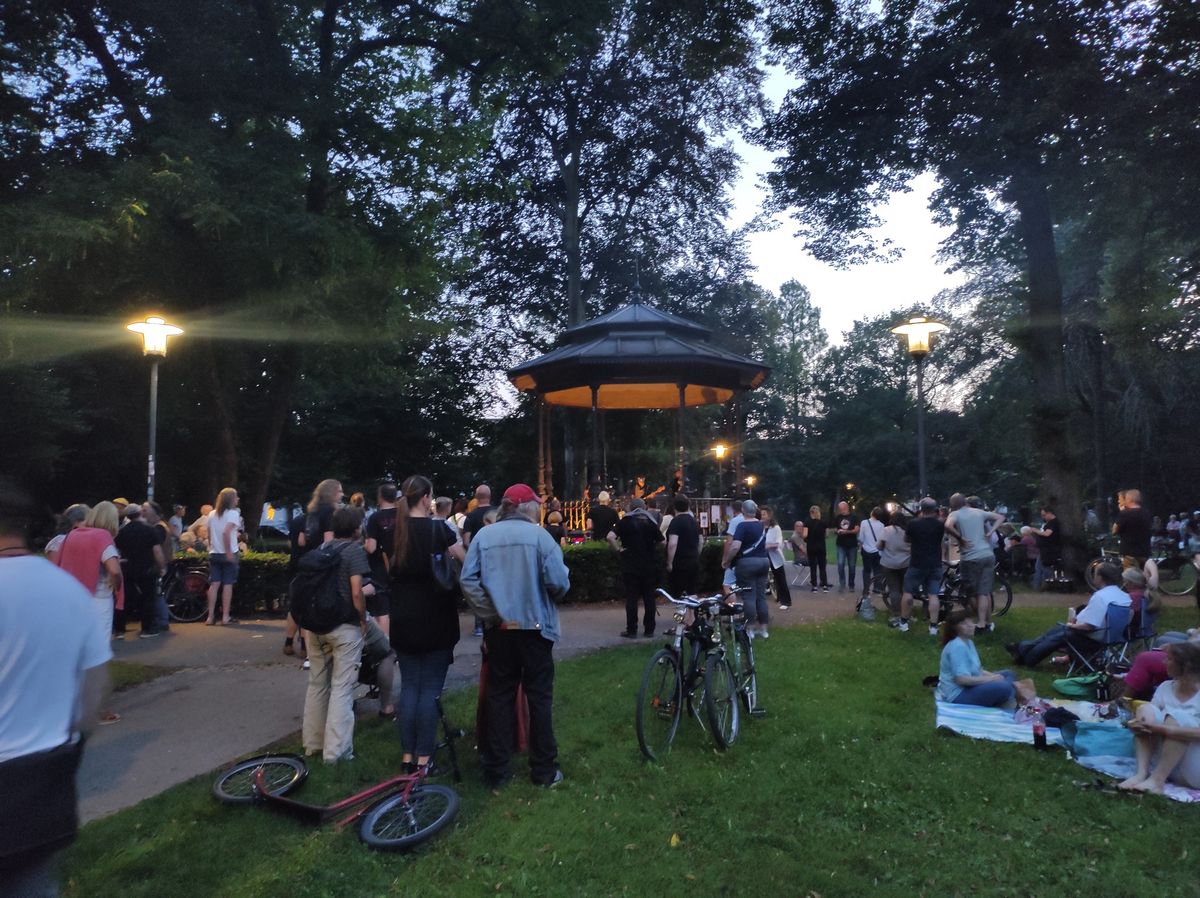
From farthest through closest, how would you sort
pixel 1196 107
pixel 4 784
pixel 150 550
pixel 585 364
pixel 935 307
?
1. pixel 935 307
2. pixel 585 364
3. pixel 1196 107
4. pixel 150 550
5. pixel 4 784

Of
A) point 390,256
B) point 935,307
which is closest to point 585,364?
point 390,256

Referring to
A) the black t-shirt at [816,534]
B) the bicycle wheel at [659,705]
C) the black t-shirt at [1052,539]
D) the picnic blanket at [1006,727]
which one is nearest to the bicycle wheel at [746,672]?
the bicycle wheel at [659,705]

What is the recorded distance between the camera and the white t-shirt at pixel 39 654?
2.53 metres

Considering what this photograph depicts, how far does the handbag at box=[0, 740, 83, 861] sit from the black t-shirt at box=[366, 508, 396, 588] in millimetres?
5511

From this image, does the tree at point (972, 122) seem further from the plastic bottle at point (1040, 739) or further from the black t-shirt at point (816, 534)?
the plastic bottle at point (1040, 739)

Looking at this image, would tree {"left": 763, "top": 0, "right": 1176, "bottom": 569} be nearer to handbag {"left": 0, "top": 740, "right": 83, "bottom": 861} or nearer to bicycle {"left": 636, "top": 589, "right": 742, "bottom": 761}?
bicycle {"left": 636, "top": 589, "right": 742, "bottom": 761}

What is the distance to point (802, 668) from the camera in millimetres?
9289

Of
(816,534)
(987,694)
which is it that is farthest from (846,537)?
(987,694)

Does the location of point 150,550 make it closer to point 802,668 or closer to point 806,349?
point 802,668

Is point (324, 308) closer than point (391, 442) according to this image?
Yes

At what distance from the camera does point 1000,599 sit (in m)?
14.4

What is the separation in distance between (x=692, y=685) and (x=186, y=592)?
30.3 feet

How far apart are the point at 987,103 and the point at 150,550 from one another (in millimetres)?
14746

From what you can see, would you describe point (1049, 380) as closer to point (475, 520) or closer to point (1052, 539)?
point (1052, 539)
